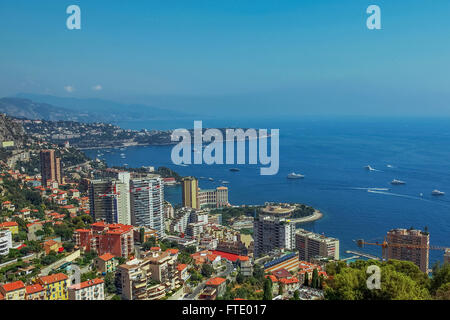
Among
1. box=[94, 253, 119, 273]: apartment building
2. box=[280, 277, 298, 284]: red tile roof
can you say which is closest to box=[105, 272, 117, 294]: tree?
box=[94, 253, 119, 273]: apartment building

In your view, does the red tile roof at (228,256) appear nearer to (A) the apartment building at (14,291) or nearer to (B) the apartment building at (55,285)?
(B) the apartment building at (55,285)

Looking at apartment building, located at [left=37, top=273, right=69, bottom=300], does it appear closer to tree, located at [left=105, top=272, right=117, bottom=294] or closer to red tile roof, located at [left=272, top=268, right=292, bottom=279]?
tree, located at [left=105, top=272, right=117, bottom=294]

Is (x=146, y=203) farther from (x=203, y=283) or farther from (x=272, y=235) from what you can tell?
(x=203, y=283)

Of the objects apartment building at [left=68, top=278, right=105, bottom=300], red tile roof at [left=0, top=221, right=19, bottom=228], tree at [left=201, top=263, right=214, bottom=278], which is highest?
red tile roof at [left=0, top=221, right=19, bottom=228]

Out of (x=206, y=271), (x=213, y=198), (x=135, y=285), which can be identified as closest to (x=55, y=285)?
(x=135, y=285)

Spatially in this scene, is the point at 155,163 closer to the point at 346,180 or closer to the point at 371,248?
the point at 346,180
